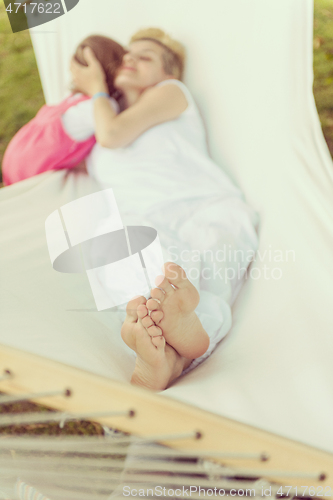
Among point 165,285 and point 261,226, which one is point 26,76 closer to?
point 261,226

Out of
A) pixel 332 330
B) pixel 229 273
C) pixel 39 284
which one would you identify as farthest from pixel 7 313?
pixel 332 330

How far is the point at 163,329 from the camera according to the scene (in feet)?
1.76

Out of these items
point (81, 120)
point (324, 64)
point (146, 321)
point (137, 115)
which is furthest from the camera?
point (324, 64)

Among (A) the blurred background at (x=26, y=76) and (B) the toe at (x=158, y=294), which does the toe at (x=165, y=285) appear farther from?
(A) the blurred background at (x=26, y=76)

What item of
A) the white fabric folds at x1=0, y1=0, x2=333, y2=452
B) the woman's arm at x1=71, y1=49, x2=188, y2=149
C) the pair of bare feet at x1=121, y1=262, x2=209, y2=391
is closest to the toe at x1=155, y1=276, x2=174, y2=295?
the pair of bare feet at x1=121, y1=262, x2=209, y2=391

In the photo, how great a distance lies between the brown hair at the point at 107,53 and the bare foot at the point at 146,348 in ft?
2.30

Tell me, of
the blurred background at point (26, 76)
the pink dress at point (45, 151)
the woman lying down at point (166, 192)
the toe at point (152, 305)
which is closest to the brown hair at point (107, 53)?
the woman lying down at point (166, 192)

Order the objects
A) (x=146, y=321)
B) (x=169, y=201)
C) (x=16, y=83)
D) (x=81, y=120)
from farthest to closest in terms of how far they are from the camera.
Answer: (x=16, y=83)
(x=81, y=120)
(x=169, y=201)
(x=146, y=321)

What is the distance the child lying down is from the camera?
541 millimetres

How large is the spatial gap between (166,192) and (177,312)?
34 cm

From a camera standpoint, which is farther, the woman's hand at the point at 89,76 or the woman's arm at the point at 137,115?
the woman's hand at the point at 89,76

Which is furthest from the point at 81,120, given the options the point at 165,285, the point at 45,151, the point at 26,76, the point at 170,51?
the point at 26,76

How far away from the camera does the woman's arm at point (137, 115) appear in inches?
35.6

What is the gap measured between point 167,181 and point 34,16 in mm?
785
